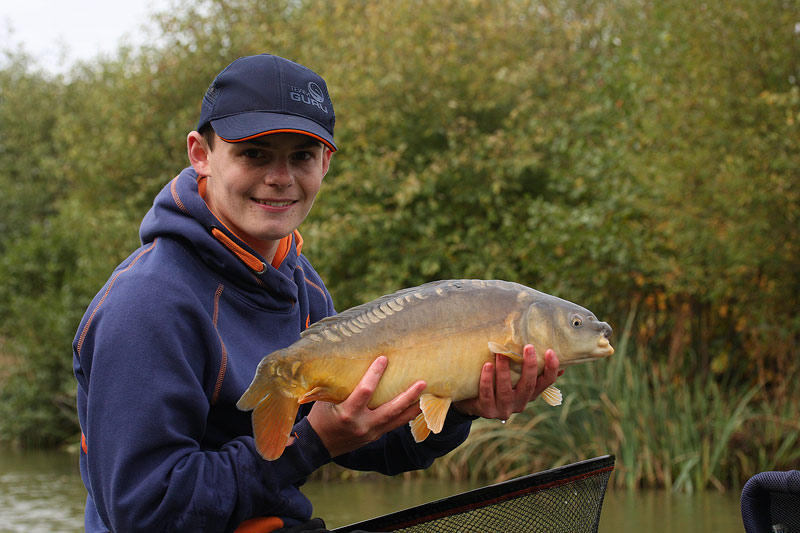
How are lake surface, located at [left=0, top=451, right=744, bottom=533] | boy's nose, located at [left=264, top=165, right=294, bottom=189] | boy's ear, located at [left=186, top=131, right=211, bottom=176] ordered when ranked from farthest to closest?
1. lake surface, located at [left=0, top=451, right=744, bottom=533]
2. boy's ear, located at [left=186, top=131, right=211, bottom=176]
3. boy's nose, located at [left=264, top=165, right=294, bottom=189]

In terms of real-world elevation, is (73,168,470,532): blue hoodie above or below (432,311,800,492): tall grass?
above

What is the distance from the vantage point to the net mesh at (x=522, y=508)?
6.88 ft

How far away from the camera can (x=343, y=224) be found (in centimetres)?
855

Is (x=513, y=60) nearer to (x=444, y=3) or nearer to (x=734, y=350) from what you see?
(x=444, y=3)

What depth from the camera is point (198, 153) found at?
7.47 ft

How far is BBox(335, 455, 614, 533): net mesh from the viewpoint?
2.10 meters

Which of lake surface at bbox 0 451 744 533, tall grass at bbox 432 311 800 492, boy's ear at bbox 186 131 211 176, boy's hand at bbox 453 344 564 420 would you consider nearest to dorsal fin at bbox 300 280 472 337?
boy's hand at bbox 453 344 564 420

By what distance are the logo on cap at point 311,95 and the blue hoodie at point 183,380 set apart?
336 millimetres

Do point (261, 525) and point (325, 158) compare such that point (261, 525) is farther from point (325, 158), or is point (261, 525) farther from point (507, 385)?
point (325, 158)

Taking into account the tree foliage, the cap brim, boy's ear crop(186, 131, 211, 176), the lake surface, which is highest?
the cap brim

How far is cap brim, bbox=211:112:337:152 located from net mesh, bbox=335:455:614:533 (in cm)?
89

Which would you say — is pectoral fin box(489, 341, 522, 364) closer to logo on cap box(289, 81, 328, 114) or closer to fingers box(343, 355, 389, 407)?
fingers box(343, 355, 389, 407)

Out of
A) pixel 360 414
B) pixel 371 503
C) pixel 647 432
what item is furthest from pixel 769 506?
pixel 371 503

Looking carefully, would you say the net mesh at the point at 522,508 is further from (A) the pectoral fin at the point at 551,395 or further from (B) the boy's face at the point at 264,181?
(B) the boy's face at the point at 264,181
